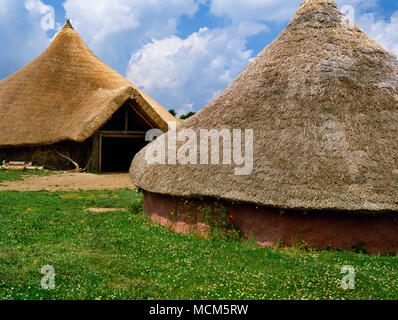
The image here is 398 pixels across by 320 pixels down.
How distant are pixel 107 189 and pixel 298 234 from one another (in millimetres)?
10515

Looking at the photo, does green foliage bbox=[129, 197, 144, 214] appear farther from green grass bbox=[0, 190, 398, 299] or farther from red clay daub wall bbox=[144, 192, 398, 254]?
red clay daub wall bbox=[144, 192, 398, 254]

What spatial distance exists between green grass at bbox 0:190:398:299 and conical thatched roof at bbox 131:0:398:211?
3.10 ft

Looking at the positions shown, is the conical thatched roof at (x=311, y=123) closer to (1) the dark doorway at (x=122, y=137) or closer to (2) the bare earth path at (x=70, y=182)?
(2) the bare earth path at (x=70, y=182)

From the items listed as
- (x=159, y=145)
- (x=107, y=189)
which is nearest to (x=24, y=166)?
(x=107, y=189)

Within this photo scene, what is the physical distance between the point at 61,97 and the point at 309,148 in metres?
19.3

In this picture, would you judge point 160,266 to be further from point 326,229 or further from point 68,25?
point 68,25

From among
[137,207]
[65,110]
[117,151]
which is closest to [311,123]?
[137,207]

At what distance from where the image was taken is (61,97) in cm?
2369

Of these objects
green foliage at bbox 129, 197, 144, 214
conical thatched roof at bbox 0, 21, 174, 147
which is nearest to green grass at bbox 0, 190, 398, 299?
green foliage at bbox 129, 197, 144, 214

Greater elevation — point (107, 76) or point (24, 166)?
point (107, 76)

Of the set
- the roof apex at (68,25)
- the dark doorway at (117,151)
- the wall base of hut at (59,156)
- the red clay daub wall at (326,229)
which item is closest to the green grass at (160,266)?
the red clay daub wall at (326,229)
